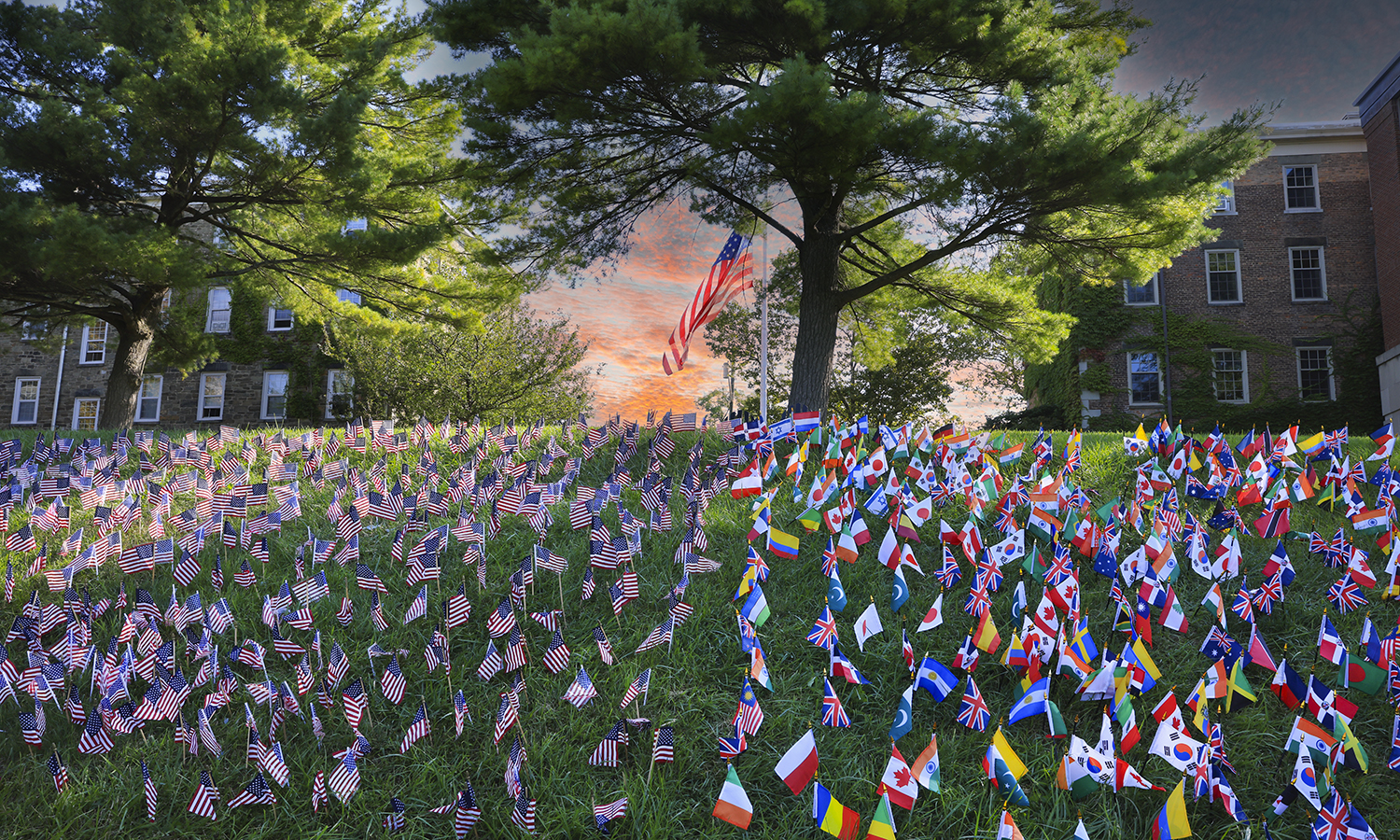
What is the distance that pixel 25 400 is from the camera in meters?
31.3

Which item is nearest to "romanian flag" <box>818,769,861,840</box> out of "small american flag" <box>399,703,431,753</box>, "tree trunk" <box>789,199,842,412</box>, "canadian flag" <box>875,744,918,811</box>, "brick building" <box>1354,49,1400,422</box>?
"canadian flag" <box>875,744,918,811</box>

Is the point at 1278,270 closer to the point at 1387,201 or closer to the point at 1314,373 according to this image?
the point at 1314,373

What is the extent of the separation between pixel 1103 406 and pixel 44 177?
86.2ft

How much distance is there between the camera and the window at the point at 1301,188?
24.7m

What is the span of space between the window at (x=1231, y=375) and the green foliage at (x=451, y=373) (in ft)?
66.8

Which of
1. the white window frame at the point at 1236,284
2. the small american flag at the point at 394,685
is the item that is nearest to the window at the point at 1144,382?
the white window frame at the point at 1236,284

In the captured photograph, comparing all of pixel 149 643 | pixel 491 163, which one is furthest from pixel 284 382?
pixel 149 643

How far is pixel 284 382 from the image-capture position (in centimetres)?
2919

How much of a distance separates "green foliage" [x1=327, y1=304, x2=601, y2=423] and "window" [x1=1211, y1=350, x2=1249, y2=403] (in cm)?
2037

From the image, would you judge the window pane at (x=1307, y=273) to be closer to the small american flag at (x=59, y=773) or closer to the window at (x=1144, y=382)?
the window at (x=1144, y=382)

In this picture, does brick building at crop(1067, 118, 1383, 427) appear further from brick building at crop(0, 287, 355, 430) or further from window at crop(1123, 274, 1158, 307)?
brick building at crop(0, 287, 355, 430)

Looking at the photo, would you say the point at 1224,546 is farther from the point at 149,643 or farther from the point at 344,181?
the point at 344,181

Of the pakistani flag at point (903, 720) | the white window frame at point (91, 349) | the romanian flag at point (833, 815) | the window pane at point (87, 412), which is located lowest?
the romanian flag at point (833, 815)

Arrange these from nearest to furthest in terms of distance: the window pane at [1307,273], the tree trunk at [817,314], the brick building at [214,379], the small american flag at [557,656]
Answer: the small american flag at [557,656] → the tree trunk at [817,314] → the window pane at [1307,273] → the brick building at [214,379]
